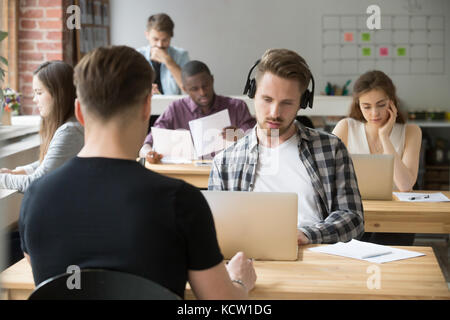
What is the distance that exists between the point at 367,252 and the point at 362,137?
1509 millimetres

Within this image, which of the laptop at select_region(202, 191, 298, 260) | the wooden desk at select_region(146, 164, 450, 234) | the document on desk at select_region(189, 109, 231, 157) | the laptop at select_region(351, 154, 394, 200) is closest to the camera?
the laptop at select_region(202, 191, 298, 260)

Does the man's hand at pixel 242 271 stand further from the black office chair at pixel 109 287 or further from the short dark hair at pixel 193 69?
the short dark hair at pixel 193 69

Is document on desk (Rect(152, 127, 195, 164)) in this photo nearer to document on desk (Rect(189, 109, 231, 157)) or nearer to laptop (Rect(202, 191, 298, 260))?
document on desk (Rect(189, 109, 231, 157))

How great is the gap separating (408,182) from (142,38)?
3.89 metres

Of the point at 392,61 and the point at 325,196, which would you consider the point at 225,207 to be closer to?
the point at 325,196

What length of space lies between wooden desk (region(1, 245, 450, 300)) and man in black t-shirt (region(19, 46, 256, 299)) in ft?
1.22

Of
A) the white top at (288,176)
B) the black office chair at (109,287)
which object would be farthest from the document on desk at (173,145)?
the black office chair at (109,287)

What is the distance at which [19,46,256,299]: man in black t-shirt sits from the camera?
1030 mm

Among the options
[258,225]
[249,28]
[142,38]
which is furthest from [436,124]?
[258,225]

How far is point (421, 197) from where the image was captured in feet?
9.02

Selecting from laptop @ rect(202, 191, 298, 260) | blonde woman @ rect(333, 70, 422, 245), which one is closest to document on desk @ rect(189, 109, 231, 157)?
blonde woman @ rect(333, 70, 422, 245)

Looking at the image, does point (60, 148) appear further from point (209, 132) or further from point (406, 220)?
point (406, 220)

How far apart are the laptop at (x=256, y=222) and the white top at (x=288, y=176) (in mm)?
346

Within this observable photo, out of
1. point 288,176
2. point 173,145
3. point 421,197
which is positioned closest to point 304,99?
point 288,176
